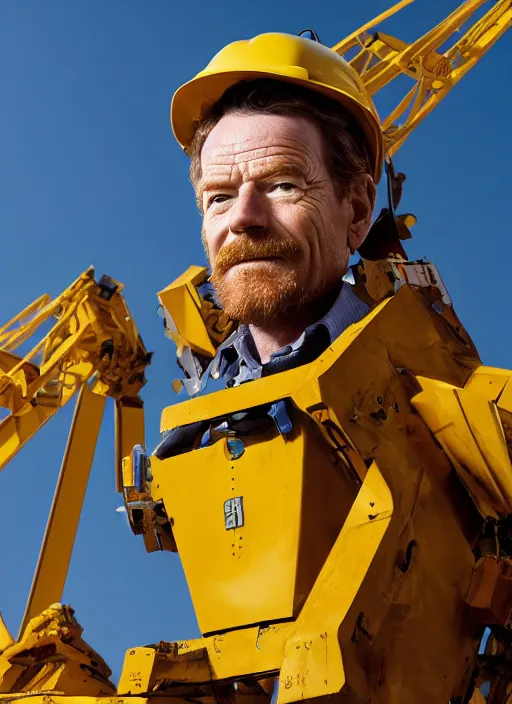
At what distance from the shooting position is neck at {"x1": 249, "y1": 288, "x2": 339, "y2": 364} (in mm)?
2621

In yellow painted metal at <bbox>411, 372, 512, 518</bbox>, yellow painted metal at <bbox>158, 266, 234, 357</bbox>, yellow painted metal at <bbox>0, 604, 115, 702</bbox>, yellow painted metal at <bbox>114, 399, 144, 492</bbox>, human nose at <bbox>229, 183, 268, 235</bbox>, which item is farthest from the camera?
yellow painted metal at <bbox>114, 399, 144, 492</bbox>

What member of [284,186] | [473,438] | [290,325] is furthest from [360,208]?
[473,438]

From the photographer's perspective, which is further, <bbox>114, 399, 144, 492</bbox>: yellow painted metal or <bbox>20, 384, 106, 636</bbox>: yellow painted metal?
<bbox>114, 399, 144, 492</bbox>: yellow painted metal

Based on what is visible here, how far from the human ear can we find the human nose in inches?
11.6

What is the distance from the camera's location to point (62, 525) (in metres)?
8.05

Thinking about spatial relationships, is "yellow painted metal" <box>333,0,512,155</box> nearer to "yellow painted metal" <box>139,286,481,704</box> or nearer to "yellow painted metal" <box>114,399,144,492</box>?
"yellow painted metal" <box>114,399,144,492</box>

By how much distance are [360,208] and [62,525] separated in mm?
5796

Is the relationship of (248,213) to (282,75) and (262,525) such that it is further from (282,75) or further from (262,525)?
(262,525)

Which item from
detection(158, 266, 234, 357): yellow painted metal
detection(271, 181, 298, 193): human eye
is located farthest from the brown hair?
detection(158, 266, 234, 357): yellow painted metal

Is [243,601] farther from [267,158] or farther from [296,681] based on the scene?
[267,158]

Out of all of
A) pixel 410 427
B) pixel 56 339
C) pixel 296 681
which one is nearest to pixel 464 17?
pixel 56 339

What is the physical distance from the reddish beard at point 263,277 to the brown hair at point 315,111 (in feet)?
0.95

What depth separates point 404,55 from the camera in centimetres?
845

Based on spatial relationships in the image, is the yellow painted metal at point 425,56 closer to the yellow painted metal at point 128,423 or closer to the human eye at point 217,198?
the yellow painted metal at point 128,423
